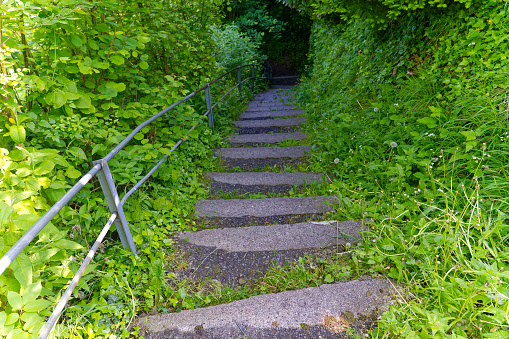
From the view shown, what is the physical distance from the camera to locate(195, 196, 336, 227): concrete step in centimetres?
297

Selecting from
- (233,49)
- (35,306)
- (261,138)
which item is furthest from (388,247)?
(233,49)

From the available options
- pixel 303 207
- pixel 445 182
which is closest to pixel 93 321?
pixel 303 207

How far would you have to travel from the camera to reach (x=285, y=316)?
73.7 inches

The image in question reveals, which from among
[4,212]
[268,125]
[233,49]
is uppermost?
[233,49]

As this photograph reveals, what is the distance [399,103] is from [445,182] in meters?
1.28

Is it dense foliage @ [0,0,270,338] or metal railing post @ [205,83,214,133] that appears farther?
metal railing post @ [205,83,214,133]

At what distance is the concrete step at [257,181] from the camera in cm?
355

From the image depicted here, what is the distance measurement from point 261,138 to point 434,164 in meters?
2.72

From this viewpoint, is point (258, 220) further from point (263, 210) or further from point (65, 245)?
point (65, 245)

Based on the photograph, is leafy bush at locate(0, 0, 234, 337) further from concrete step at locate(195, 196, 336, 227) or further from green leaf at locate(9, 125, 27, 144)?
concrete step at locate(195, 196, 336, 227)

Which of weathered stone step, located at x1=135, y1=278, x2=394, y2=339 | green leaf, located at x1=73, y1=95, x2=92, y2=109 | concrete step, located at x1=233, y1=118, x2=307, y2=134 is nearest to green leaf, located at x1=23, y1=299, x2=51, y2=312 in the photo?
weathered stone step, located at x1=135, y1=278, x2=394, y2=339

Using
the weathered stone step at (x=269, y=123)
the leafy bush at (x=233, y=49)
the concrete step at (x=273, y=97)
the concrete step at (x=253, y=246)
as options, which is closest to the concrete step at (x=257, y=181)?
the concrete step at (x=253, y=246)

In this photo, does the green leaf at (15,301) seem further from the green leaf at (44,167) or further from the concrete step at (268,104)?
the concrete step at (268,104)

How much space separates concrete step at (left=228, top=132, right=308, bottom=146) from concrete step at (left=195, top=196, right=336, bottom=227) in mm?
1701
